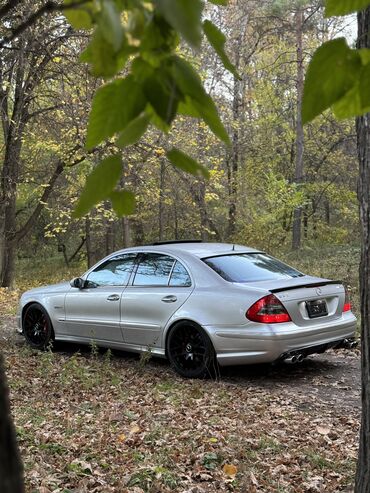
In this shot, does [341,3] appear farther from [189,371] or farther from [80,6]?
[189,371]

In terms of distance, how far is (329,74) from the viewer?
3.49ft

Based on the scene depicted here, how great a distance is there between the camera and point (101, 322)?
8.03m

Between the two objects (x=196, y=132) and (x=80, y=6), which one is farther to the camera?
(x=196, y=132)

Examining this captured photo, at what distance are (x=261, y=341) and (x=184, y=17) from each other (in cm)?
599

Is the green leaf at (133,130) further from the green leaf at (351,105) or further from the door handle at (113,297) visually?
the door handle at (113,297)

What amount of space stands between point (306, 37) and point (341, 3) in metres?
28.1

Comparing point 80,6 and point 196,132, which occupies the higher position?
point 196,132

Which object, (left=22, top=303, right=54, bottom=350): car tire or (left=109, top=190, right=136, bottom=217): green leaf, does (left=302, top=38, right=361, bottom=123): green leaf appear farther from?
(left=22, top=303, right=54, bottom=350): car tire

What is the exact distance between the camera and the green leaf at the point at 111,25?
2.56ft

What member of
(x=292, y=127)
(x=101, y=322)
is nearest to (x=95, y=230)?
(x=292, y=127)

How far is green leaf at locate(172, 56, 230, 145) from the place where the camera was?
0.97 meters

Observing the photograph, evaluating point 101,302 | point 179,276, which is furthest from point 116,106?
point 101,302

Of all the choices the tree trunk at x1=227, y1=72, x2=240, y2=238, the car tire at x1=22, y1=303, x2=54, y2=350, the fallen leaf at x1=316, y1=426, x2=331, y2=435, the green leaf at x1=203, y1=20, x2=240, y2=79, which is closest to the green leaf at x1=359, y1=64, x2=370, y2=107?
the green leaf at x1=203, y1=20, x2=240, y2=79

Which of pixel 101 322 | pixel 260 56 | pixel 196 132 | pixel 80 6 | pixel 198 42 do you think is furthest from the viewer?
pixel 260 56
